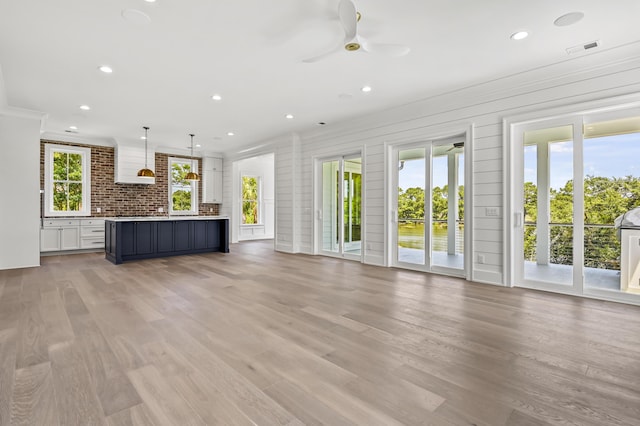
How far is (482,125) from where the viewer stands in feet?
15.5

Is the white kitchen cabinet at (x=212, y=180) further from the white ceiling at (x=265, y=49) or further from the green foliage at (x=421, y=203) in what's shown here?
the green foliage at (x=421, y=203)

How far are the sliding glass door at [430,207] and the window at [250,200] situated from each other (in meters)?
6.35

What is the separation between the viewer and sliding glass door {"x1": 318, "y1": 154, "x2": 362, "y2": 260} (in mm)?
6770

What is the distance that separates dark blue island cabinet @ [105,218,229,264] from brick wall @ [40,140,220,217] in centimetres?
184

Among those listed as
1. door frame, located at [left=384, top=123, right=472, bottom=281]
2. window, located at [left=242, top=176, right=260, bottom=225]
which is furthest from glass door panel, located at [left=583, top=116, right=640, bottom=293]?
window, located at [left=242, top=176, right=260, bottom=225]

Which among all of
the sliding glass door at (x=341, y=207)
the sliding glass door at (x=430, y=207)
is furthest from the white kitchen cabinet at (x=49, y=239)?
the sliding glass door at (x=430, y=207)

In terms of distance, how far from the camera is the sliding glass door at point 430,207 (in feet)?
17.3

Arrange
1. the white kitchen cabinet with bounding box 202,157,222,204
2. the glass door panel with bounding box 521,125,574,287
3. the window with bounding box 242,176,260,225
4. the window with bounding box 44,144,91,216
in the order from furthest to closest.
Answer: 1. the window with bounding box 242,176,260,225
2. the white kitchen cabinet with bounding box 202,157,222,204
3. the window with bounding box 44,144,91,216
4. the glass door panel with bounding box 521,125,574,287

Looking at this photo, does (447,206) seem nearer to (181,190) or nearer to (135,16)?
(135,16)

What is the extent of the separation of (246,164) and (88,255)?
5.13 meters

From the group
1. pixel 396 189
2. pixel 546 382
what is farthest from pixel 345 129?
pixel 546 382

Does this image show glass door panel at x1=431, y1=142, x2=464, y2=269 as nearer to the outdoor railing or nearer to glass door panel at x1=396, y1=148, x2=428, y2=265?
glass door panel at x1=396, y1=148, x2=428, y2=265

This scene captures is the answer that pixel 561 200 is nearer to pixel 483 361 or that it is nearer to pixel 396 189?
pixel 396 189

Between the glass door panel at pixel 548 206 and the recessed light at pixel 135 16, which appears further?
the glass door panel at pixel 548 206
